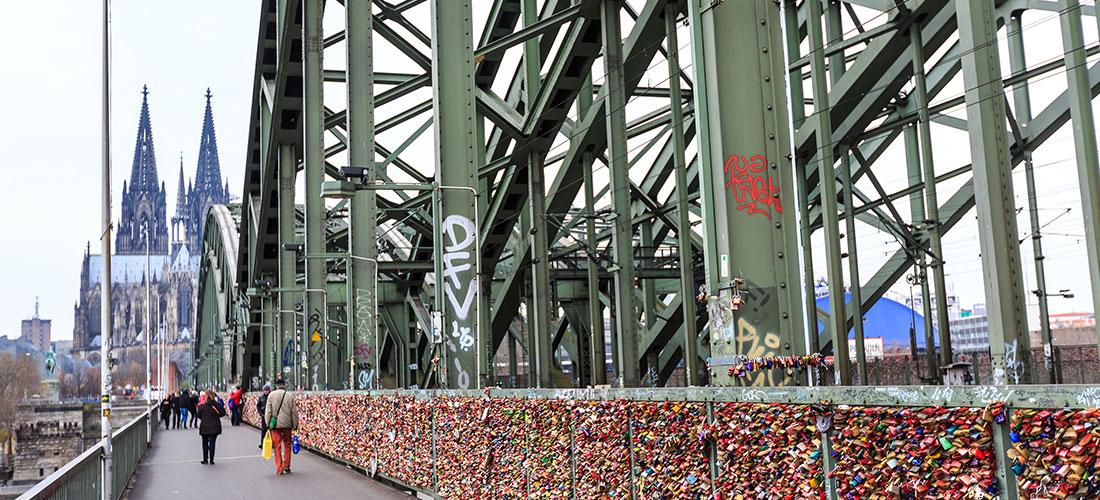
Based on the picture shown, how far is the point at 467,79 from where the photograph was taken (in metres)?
20.1

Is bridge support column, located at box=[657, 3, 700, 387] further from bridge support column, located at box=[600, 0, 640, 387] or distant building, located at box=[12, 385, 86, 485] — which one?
distant building, located at box=[12, 385, 86, 485]

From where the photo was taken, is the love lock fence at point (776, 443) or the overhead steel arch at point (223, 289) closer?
the love lock fence at point (776, 443)

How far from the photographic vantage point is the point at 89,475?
44.4 ft

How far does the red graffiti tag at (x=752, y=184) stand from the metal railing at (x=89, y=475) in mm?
6596

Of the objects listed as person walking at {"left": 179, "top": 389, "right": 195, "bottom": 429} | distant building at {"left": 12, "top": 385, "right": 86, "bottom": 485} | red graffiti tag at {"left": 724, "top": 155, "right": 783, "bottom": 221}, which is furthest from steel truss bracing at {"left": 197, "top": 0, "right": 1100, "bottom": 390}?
distant building at {"left": 12, "top": 385, "right": 86, "bottom": 485}

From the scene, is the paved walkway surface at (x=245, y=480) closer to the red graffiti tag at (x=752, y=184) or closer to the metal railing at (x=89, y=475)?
the metal railing at (x=89, y=475)

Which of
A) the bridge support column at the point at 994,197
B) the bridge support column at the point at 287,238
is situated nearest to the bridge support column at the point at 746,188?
the bridge support column at the point at 994,197

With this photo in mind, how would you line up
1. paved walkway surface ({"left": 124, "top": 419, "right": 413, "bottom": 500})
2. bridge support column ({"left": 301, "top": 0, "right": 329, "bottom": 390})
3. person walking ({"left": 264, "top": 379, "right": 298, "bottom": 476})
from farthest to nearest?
bridge support column ({"left": 301, "top": 0, "right": 329, "bottom": 390}), person walking ({"left": 264, "top": 379, "right": 298, "bottom": 476}), paved walkway surface ({"left": 124, "top": 419, "right": 413, "bottom": 500})

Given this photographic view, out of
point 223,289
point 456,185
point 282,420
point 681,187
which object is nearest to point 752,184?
point 456,185

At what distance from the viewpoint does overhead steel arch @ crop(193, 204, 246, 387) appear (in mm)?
78250

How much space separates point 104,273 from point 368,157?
7.80 m

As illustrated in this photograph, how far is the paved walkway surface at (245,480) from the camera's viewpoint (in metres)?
17.9

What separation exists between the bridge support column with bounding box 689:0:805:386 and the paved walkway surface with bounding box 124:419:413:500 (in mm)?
7940

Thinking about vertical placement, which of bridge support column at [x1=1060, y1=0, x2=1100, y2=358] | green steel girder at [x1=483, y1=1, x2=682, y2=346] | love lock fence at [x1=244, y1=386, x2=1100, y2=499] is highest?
green steel girder at [x1=483, y1=1, x2=682, y2=346]
